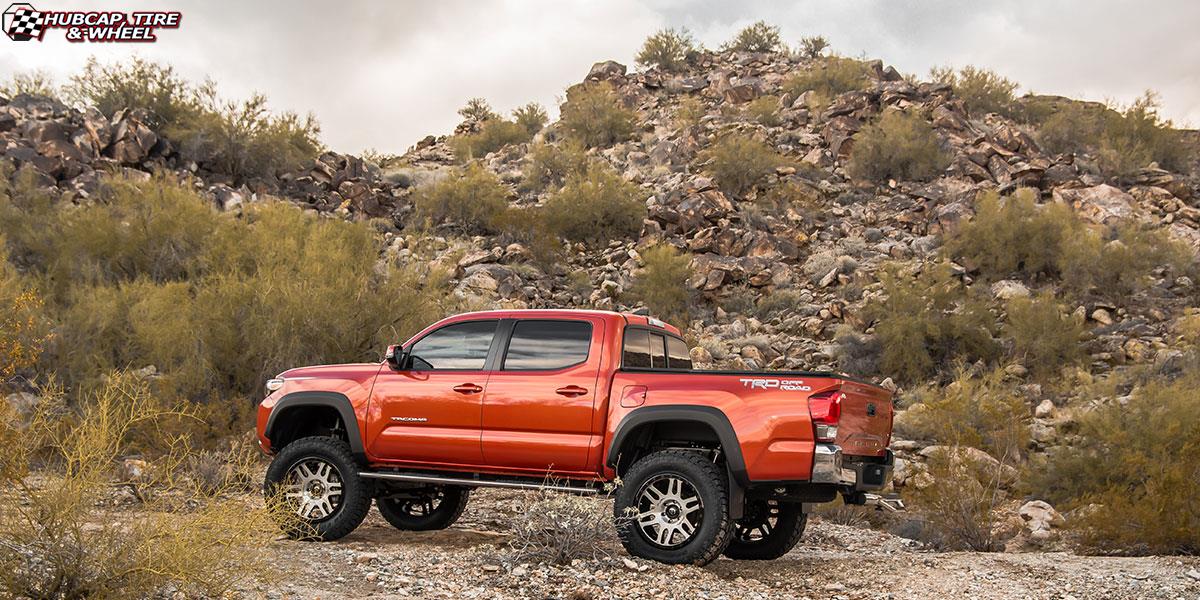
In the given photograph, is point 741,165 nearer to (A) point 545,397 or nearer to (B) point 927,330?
(B) point 927,330

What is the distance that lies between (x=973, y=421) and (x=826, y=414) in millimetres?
10378

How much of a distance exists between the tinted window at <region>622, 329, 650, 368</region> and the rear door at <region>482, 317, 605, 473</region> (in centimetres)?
30

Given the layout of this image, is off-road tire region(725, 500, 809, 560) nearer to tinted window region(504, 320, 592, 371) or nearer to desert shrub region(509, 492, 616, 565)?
desert shrub region(509, 492, 616, 565)

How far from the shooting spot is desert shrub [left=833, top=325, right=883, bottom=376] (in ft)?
70.6

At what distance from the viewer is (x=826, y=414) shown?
7.13 metres

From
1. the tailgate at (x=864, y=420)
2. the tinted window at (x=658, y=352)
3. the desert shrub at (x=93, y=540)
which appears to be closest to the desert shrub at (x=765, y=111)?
the tinted window at (x=658, y=352)

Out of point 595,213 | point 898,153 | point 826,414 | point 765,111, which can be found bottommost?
point 826,414

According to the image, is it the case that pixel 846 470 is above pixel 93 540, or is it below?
above

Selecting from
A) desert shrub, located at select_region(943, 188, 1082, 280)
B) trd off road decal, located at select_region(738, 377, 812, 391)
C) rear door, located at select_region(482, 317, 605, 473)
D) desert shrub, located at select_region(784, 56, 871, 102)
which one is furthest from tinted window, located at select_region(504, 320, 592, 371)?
desert shrub, located at select_region(784, 56, 871, 102)

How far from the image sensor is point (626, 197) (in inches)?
1233

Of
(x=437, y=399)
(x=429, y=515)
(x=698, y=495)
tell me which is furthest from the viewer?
(x=429, y=515)

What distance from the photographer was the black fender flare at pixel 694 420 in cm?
741

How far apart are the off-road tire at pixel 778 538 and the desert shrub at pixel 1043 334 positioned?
13.3 m

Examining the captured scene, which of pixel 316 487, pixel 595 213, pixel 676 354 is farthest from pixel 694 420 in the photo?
pixel 595 213
